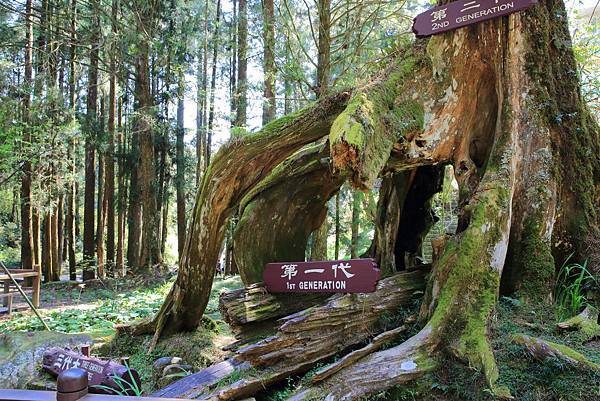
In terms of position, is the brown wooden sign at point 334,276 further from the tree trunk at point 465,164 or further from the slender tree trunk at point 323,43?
the slender tree trunk at point 323,43

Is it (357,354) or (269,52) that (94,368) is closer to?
(357,354)

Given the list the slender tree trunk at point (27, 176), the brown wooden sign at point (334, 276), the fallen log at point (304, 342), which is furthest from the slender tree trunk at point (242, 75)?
the fallen log at point (304, 342)

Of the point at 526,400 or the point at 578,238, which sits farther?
the point at 578,238

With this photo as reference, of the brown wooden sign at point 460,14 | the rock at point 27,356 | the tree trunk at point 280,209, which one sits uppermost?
the brown wooden sign at point 460,14

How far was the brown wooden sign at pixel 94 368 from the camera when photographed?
4.06 meters

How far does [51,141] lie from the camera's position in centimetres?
1376

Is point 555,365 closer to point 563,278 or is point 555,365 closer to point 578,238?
point 563,278

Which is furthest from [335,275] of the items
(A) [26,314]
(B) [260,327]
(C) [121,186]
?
(C) [121,186]

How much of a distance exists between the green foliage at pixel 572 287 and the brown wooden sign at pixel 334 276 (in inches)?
62.8

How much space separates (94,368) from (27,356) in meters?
1.55

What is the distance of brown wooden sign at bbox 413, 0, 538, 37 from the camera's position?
13.3 feet

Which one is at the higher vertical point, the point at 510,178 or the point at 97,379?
the point at 510,178

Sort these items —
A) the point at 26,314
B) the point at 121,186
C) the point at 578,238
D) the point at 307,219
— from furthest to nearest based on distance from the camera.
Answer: the point at 121,186, the point at 26,314, the point at 307,219, the point at 578,238

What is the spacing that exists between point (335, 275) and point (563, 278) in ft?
7.02
